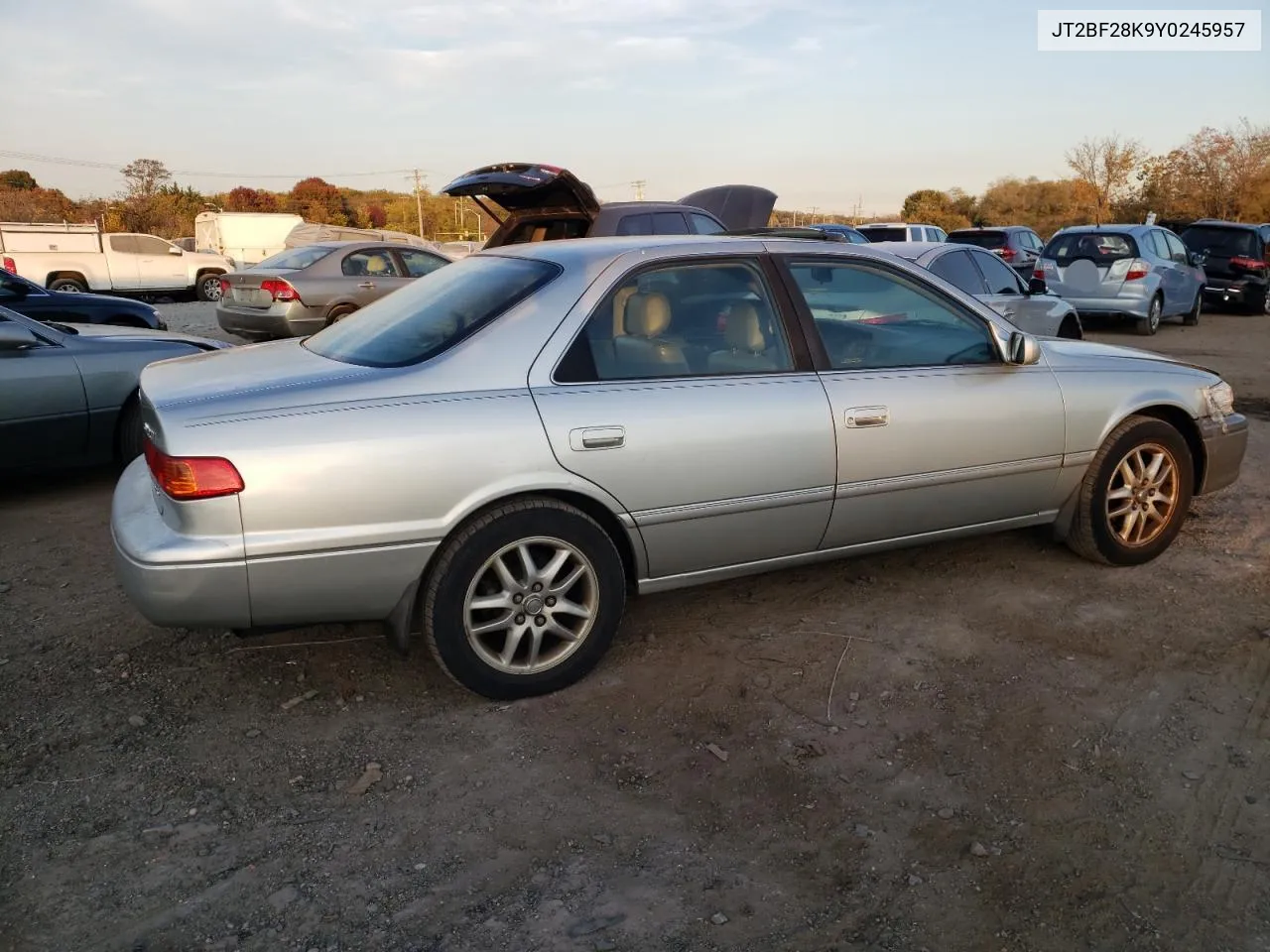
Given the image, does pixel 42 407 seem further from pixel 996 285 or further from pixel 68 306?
pixel 996 285

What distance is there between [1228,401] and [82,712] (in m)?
5.10

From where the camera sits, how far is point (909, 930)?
88.6 inches

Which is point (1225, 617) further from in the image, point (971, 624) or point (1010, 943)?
point (1010, 943)

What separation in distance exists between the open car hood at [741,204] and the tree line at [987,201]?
19473 mm

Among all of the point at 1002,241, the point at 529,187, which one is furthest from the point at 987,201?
the point at 529,187

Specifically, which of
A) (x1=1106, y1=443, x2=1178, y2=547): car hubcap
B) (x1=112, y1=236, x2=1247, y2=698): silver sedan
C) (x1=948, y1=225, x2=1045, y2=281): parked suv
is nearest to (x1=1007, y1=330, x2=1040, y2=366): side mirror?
(x1=112, y1=236, x2=1247, y2=698): silver sedan

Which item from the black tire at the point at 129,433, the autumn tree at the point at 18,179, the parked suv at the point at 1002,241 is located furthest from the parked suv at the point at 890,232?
the autumn tree at the point at 18,179

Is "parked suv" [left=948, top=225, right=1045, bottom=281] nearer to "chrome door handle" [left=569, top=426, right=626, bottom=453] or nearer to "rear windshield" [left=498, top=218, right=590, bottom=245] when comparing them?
"rear windshield" [left=498, top=218, right=590, bottom=245]

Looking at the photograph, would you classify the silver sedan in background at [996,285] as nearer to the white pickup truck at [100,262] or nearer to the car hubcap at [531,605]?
the car hubcap at [531,605]

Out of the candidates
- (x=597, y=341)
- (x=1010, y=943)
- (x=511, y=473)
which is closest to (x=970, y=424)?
(x=597, y=341)

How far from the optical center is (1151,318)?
14016 millimetres

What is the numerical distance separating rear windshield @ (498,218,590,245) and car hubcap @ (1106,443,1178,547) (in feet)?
17.8

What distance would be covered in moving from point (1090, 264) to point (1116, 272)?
362mm

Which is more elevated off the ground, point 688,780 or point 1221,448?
point 1221,448
